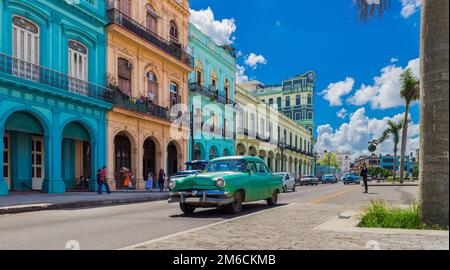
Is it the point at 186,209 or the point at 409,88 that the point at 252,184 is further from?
the point at 409,88

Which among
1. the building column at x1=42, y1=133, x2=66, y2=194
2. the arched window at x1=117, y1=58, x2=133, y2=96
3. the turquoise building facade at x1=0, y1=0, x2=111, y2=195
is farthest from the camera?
the arched window at x1=117, y1=58, x2=133, y2=96

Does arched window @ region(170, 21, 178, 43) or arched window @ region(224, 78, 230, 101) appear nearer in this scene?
arched window @ region(170, 21, 178, 43)

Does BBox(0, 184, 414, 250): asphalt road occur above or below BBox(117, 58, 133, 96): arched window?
below

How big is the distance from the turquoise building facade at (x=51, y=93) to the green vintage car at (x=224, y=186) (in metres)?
10.6

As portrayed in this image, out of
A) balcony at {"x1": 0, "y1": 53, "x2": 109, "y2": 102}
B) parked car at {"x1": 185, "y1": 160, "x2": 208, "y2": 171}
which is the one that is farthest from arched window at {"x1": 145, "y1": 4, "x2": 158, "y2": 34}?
parked car at {"x1": 185, "y1": 160, "x2": 208, "y2": 171}

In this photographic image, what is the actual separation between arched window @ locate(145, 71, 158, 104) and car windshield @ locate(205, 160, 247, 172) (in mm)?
17570

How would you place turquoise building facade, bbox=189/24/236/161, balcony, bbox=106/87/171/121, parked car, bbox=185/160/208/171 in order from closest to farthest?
parked car, bbox=185/160/208/171, balcony, bbox=106/87/171/121, turquoise building facade, bbox=189/24/236/161

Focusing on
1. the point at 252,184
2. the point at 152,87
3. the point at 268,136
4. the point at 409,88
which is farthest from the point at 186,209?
the point at 268,136

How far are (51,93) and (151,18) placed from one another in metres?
12.5

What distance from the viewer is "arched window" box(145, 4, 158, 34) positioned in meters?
28.9

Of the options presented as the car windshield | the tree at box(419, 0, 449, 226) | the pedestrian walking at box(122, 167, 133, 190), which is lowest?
the pedestrian walking at box(122, 167, 133, 190)

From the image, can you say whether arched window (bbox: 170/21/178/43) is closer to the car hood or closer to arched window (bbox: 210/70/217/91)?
arched window (bbox: 210/70/217/91)
